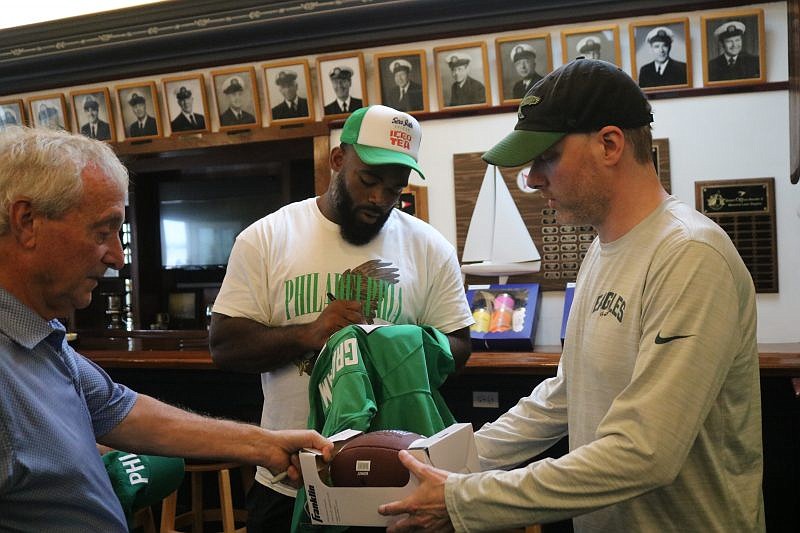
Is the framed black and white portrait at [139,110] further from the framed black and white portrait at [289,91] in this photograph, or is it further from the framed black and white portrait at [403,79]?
the framed black and white portrait at [403,79]

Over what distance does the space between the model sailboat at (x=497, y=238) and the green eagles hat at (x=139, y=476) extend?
2.29 meters

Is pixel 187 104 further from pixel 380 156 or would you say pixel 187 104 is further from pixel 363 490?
pixel 363 490

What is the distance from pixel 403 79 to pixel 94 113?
2.12 metres

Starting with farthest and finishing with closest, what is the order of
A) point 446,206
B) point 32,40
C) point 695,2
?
point 32,40 < point 446,206 < point 695,2

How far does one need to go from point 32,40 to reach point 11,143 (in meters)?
3.88

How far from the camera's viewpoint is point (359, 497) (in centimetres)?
151

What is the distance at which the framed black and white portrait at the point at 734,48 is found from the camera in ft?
11.7

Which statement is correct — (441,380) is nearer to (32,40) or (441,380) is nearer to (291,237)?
(291,237)

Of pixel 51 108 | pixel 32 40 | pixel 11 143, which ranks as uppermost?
pixel 32 40

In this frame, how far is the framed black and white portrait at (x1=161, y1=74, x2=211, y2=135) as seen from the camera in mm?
4574

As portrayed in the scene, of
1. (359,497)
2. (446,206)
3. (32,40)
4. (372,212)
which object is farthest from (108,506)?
(32,40)

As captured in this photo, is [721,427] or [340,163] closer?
[721,427]

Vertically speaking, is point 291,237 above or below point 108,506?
above

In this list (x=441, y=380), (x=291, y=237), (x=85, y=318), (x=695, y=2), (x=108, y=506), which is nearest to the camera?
(x=108, y=506)
